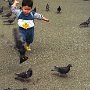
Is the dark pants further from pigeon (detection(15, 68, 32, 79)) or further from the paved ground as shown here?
pigeon (detection(15, 68, 32, 79))

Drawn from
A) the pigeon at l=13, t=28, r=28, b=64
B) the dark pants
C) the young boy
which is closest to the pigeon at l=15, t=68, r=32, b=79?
the pigeon at l=13, t=28, r=28, b=64

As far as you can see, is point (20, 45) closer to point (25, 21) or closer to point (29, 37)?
point (25, 21)

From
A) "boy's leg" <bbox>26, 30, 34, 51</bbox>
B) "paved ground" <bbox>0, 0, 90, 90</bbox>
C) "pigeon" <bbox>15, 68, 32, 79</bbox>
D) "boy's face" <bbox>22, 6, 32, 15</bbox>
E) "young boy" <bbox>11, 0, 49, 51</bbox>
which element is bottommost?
"paved ground" <bbox>0, 0, 90, 90</bbox>

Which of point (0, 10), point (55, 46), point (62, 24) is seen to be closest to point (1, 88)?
point (55, 46)

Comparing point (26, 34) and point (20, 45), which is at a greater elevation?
point (20, 45)

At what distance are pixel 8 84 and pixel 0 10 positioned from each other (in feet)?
29.4

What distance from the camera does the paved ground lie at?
8.54m

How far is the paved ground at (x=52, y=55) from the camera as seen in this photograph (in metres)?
8.54

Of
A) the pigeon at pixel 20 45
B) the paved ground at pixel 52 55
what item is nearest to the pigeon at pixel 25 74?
the paved ground at pixel 52 55

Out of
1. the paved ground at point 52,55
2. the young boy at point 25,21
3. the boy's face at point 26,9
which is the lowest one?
the paved ground at point 52,55

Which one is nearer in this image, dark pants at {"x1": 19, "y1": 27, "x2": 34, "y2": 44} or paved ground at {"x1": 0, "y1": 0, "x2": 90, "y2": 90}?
paved ground at {"x1": 0, "y1": 0, "x2": 90, "y2": 90}

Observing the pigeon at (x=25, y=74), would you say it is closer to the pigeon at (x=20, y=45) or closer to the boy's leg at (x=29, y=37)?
the pigeon at (x=20, y=45)

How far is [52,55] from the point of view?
1054cm

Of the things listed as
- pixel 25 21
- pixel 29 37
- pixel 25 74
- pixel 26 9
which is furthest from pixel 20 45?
Result: pixel 29 37
